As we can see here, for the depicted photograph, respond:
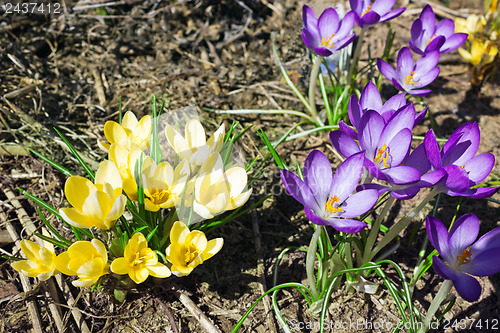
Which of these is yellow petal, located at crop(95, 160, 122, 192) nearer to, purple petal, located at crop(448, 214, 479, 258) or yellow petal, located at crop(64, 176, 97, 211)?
yellow petal, located at crop(64, 176, 97, 211)

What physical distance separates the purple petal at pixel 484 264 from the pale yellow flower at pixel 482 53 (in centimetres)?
165

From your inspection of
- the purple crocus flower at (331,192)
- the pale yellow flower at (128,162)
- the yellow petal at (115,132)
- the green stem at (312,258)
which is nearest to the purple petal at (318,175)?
the purple crocus flower at (331,192)

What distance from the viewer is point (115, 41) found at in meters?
2.60

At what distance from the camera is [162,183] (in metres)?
1.22

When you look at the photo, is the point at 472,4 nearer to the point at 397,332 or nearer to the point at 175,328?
the point at 397,332

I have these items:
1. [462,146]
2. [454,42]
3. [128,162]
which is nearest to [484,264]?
[462,146]

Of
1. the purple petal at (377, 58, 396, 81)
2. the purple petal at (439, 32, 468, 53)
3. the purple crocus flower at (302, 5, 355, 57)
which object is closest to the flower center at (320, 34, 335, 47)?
the purple crocus flower at (302, 5, 355, 57)

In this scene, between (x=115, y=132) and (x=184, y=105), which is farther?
(x=184, y=105)

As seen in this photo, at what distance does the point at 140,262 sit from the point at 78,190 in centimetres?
28

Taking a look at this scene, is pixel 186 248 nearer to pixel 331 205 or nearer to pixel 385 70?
pixel 331 205

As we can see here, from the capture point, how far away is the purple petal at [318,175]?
1198 millimetres

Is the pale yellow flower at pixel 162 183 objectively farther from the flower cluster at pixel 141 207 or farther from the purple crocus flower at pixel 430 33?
the purple crocus flower at pixel 430 33

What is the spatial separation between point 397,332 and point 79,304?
3.65 ft

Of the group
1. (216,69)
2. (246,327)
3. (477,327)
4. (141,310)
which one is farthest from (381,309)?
(216,69)
